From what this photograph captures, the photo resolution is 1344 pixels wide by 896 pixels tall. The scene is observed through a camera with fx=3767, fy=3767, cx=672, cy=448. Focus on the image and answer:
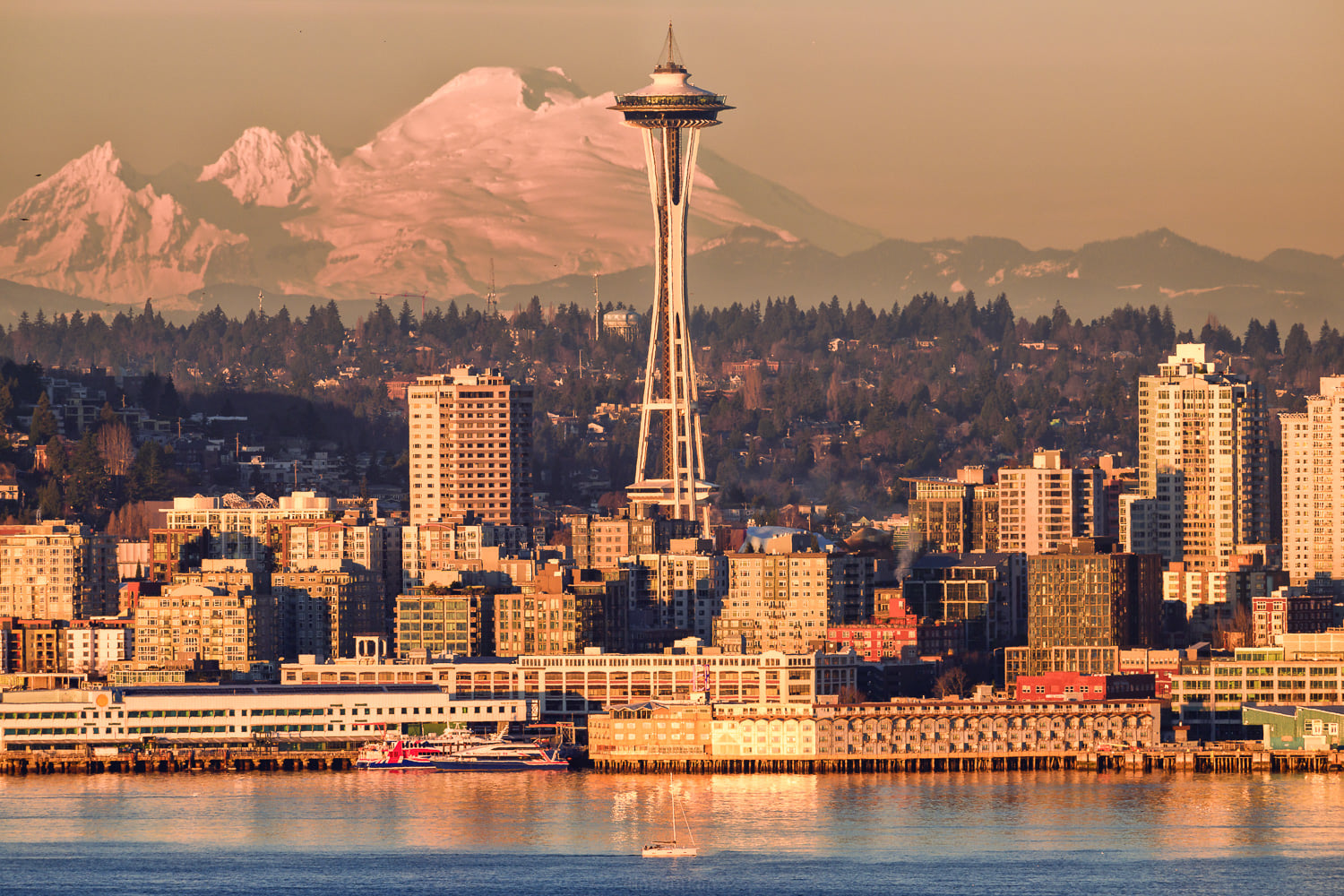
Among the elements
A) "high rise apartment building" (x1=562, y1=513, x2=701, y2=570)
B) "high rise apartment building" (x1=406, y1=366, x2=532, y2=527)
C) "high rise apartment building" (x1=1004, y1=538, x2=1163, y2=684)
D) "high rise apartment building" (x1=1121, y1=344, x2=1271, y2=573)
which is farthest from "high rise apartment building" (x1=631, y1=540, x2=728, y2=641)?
"high rise apartment building" (x1=1121, y1=344, x2=1271, y2=573)

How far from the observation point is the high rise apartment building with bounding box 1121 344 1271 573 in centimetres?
9838

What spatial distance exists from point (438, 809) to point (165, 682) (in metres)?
16.7

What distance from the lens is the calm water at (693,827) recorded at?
53.3 meters

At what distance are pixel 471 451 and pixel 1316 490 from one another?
23.0 meters

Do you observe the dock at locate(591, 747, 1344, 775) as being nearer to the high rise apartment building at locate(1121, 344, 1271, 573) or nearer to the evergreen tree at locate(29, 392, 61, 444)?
the high rise apartment building at locate(1121, 344, 1271, 573)

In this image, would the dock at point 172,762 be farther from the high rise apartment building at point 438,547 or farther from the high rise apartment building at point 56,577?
the high rise apartment building at point 438,547

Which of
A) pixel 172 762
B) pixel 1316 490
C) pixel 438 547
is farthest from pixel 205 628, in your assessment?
pixel 1316 490

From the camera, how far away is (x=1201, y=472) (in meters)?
99.4

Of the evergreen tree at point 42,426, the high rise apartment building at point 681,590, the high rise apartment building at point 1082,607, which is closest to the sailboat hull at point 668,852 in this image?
the high rise apartment building at point 1082,607

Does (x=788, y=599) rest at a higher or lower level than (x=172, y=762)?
higher

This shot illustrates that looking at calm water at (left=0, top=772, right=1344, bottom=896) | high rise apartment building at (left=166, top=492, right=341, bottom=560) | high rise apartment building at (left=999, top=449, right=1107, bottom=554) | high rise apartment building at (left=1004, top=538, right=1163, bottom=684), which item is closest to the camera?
calm water at (left=0, top=772, right=1344, bottom=896)

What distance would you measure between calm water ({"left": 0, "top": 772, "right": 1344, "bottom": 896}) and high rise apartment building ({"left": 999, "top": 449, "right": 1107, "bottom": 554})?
3270 cm

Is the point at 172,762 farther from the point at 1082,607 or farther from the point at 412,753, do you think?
the point at 1082,607

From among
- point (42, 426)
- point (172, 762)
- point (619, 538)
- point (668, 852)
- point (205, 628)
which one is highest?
point (42, 426)
